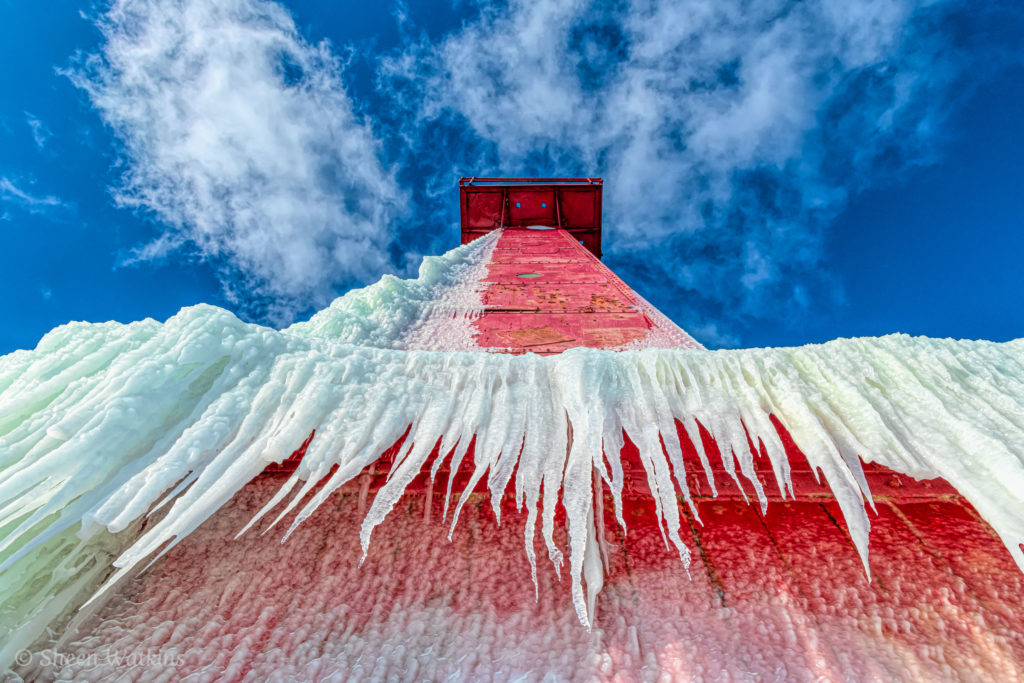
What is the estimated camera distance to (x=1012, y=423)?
99 centimetres

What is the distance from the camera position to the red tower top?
6340 mm

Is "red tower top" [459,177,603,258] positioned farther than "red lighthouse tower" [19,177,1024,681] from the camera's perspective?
Yes

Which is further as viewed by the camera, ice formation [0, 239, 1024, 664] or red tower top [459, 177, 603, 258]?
red tower top [459, 177, 603, 258]

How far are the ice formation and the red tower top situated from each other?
17.7 ft

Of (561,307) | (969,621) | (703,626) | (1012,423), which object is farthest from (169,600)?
(561,307)

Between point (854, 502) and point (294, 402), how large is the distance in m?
1.20

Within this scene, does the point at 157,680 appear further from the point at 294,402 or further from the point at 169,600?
the point at 294,402

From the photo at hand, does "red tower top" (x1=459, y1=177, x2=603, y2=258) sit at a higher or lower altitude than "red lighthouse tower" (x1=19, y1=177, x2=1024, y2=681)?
higher

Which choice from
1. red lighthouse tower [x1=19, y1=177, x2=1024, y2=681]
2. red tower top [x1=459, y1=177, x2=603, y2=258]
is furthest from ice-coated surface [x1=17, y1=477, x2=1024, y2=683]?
red tower top [x1=459, y1=177, x2=603, y2=258]

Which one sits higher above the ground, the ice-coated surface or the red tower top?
the red tower top

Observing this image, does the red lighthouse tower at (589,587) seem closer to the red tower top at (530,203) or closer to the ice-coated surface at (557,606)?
the ice-coated surface at (557,606)

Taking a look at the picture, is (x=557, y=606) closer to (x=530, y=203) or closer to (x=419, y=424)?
(x=419, y=424)

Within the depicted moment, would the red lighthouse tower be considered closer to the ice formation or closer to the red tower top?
the ice formation

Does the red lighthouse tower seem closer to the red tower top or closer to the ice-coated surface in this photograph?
the ice-coated surface
